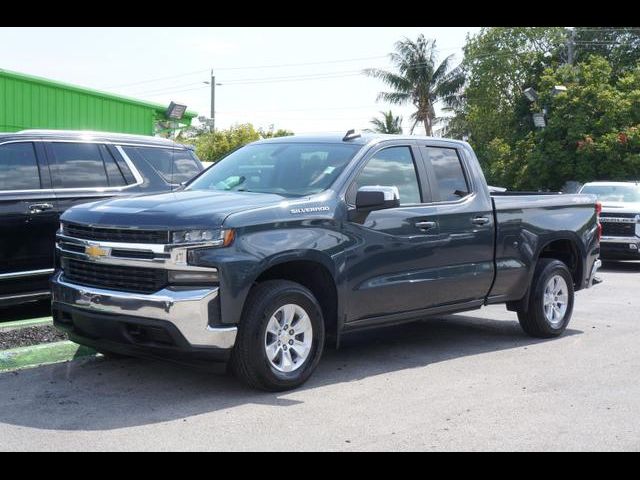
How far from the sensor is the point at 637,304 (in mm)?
11594

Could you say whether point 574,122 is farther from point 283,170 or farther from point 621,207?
point 283,170

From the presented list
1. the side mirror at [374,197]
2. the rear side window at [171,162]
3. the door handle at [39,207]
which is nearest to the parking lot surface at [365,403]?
the side mirror at [374,197]

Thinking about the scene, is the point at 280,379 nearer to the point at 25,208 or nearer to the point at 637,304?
the point at 25,208

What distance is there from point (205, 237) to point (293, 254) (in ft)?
2.41

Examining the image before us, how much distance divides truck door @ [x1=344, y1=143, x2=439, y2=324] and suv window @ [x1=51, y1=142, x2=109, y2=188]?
A: 125 inches

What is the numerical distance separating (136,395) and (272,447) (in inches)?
62.7

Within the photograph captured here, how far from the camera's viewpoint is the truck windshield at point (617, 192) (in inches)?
722

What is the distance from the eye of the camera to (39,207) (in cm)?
833

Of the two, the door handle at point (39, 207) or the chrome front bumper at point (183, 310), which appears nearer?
the chrome front bumper at point (183, 310)

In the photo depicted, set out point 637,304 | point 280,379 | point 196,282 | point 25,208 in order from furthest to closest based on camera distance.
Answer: point 637,304 → point 25,208 → point 280,379 → point 196,282

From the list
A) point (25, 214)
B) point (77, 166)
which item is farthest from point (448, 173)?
point (25, 214)

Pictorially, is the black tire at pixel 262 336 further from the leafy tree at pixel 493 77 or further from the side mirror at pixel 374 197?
the leafy tree at pixel 493 77

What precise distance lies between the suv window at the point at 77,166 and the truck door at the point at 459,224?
133 inches
